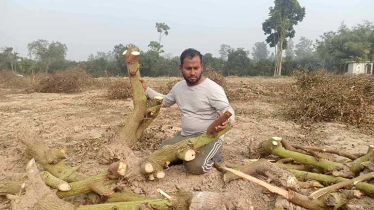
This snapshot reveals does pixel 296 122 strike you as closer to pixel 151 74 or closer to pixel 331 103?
pixel 331 103

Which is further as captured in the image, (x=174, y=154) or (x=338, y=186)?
(x=174, y=154)

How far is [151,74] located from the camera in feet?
94.7

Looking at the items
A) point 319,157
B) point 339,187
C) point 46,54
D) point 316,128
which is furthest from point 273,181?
point 46,54

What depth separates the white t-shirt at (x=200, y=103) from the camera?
3.14 meters

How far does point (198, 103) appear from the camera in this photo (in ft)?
10.6

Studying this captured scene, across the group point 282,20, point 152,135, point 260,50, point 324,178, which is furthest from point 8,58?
point 260,50

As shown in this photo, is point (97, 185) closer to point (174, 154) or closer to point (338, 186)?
point (174, 154)

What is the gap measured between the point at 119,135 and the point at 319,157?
7.45ft

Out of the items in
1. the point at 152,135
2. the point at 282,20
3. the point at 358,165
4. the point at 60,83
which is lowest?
the point at 152,135

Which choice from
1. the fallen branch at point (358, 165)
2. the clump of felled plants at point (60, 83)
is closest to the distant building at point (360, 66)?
the clump of felled plants at point (60, 83)

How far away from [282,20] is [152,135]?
2810 centimetres

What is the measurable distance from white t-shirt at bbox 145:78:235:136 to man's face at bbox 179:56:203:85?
119mm

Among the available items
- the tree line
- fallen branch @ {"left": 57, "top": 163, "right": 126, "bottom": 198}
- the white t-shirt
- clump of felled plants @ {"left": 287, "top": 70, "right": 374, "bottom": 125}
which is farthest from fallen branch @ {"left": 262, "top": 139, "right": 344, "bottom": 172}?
the tree line

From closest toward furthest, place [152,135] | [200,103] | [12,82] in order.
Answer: [200,103], [152,135], [12,82]
